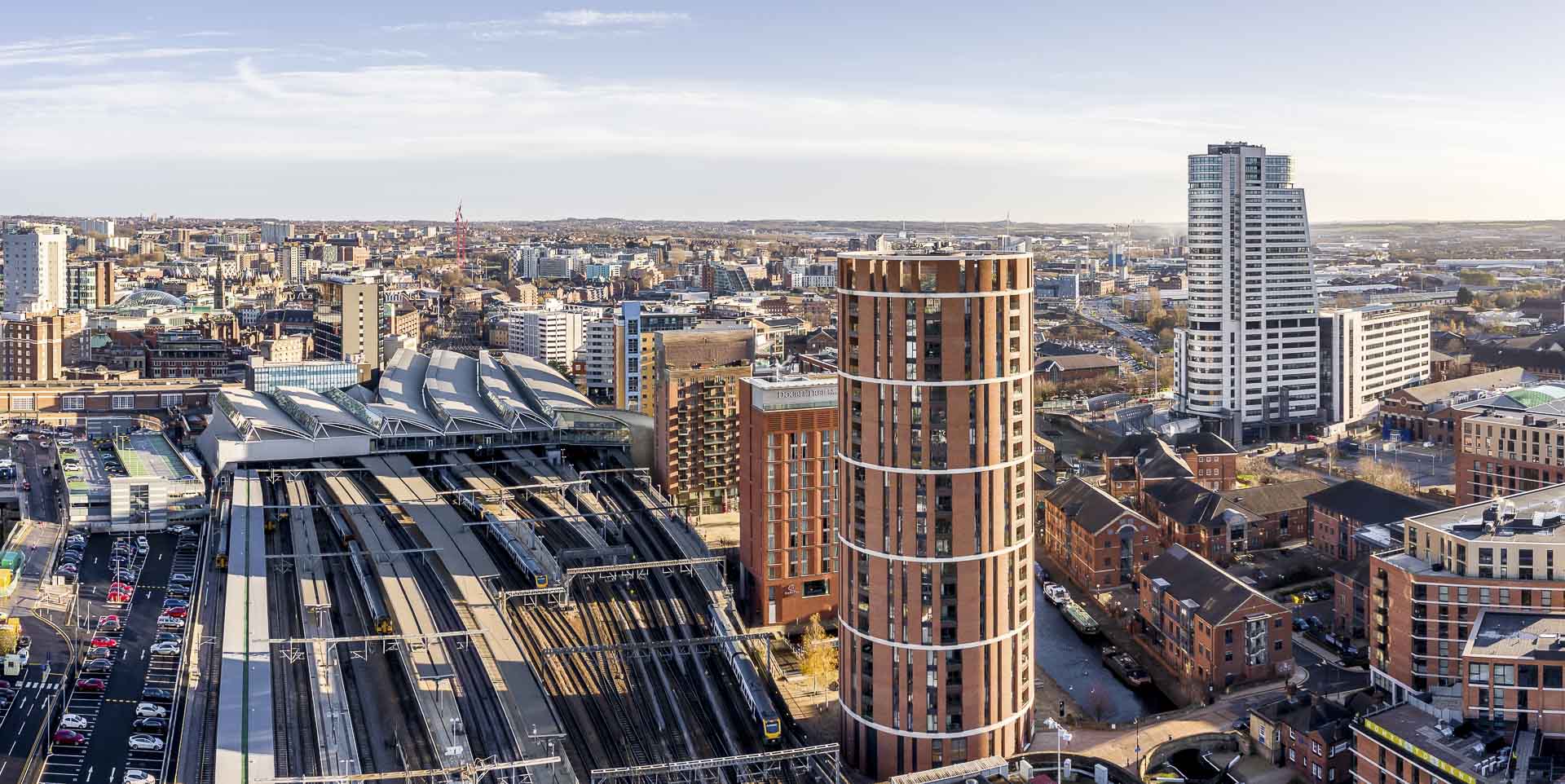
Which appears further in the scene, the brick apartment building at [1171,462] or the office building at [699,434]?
the brick apartment building at [1171,462]

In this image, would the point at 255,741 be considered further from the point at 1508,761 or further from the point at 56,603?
the point at 1508,761

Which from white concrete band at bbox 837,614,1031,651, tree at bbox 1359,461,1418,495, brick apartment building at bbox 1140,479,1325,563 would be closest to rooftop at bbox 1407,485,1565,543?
white concrete band at bbox 837,614,1031,651

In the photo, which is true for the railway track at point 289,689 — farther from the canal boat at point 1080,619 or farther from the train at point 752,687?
the canal boat at point 1080,619

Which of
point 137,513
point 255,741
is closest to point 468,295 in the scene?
point 137,513

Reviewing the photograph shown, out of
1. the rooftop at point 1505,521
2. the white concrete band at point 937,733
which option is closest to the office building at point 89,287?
the white concrete band at point 937,733

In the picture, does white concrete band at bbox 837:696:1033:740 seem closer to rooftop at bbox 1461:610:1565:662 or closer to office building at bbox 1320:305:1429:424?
rooftop at bbox 1461:610:1565:662

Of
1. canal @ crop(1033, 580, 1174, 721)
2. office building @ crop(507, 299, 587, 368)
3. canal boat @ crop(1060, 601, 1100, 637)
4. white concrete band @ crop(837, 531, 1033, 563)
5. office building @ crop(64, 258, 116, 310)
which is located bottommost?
canal @ crop(1033, 580, 1174, 721)
